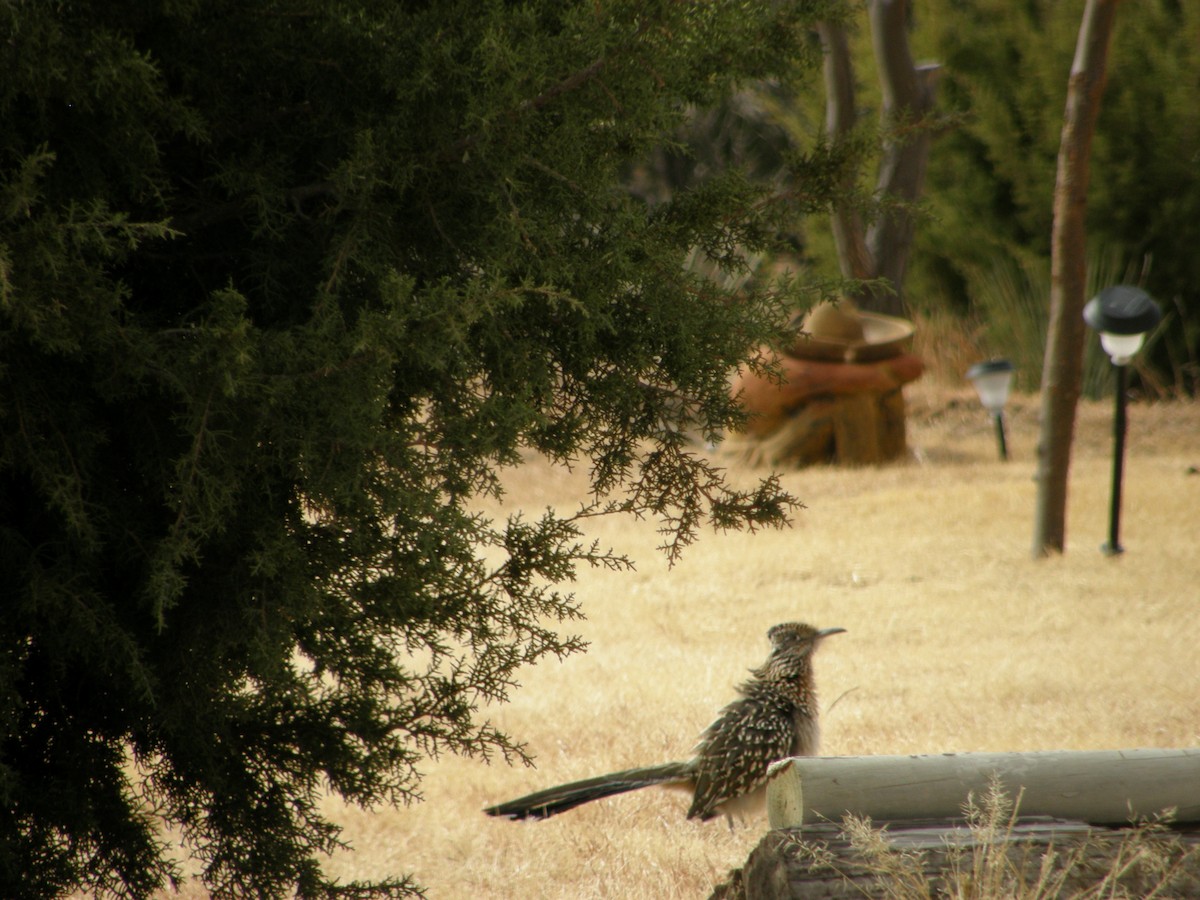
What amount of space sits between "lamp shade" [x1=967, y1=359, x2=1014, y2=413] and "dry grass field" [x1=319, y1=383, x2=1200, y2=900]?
71 centimetres

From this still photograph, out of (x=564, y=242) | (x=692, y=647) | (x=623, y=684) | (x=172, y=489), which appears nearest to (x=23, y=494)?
(x=172, y=489)

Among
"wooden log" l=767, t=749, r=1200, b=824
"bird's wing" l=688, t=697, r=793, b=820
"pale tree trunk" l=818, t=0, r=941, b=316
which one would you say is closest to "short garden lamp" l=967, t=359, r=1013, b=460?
"pale tree trunk" l=818, t=0, r=941, b=316

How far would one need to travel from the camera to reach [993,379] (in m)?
9.99

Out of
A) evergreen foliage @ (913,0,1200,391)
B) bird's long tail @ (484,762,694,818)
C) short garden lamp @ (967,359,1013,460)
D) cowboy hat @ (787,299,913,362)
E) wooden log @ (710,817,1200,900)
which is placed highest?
evergreen foliage @ (913,0,1200,391)

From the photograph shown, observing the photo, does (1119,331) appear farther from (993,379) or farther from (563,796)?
(563,796)

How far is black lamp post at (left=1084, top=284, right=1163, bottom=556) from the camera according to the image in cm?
693

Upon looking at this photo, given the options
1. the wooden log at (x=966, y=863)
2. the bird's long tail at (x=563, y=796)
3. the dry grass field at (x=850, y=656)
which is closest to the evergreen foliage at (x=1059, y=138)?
the dry grass field at (x=850, y=656)

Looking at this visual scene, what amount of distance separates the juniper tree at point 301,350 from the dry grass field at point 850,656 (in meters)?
0.99

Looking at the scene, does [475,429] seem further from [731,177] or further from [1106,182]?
[1106,182]

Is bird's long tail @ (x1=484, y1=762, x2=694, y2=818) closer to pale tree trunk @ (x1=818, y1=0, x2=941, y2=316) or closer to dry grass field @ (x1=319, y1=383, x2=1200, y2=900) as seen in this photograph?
dry grass field @ (x1=319, y1=383, x2=1200, y2=900)

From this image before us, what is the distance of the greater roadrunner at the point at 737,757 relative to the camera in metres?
3.60

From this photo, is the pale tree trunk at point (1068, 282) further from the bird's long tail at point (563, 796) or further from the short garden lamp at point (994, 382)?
the bird's long tail at point (563, 796)

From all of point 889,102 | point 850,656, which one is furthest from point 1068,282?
point 889,102

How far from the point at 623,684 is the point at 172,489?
3361 mm
